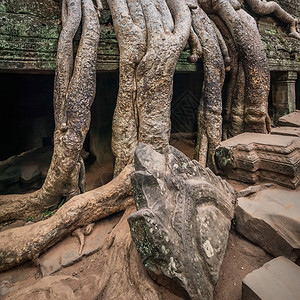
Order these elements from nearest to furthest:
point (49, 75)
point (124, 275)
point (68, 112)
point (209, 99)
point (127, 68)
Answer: point (124, 275) < point (68, 112) < point (127, 68) < point (209, 99) < point (49, 75)

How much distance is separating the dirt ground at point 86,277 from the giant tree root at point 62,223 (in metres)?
0.12

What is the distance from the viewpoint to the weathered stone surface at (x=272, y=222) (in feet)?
4.22

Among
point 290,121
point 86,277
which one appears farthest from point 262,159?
point 86,277

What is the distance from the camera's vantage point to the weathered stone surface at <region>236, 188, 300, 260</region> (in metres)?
1.29

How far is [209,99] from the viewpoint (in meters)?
2.60

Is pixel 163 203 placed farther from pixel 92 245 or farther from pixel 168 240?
pixel 92 245

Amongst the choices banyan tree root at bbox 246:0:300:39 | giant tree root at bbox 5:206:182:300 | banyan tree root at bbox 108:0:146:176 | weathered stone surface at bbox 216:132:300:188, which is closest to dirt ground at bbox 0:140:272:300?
giant tree root at bbox 5:206:182:300

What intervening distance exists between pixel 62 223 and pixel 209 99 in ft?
7.02

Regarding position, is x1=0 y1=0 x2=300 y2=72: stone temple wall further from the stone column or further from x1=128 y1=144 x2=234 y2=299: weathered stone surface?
the stone column

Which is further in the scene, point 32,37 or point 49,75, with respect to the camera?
point 49,75

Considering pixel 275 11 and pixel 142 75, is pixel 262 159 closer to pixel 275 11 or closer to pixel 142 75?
pixel 142 75

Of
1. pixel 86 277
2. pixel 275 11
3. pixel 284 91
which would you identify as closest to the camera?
pixel 86 277

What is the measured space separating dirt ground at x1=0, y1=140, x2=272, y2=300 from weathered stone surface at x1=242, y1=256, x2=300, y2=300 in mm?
181

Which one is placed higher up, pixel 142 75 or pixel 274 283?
pixel 142 75
